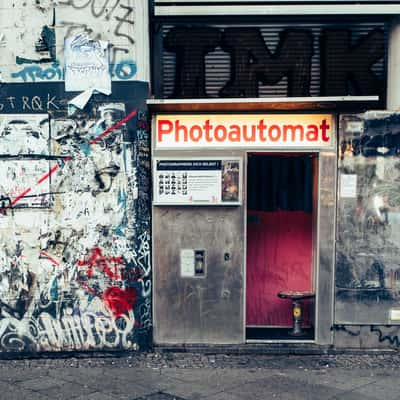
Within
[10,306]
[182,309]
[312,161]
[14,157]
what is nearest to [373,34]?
[312,161]

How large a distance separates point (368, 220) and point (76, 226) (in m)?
4.00

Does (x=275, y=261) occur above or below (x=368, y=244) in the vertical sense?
below

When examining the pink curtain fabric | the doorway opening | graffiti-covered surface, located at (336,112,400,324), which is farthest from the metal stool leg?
graffiti-covered surface, located at (336,112,400,324)

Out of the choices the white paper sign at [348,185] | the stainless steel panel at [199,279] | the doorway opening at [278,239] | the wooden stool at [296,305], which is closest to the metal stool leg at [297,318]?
the wooden stool at [296,305]

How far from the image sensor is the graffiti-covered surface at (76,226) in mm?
7305

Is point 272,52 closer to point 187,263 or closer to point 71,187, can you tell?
point 187,263

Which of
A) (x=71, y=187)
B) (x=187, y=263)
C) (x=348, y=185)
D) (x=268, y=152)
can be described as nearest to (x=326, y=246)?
(x=348, y=185)

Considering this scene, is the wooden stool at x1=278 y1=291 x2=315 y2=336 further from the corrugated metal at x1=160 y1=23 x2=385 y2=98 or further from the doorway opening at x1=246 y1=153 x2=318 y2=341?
the corrugated metal at x1=160 y1=23 x2=385 y2=98

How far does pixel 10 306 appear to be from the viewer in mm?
7449

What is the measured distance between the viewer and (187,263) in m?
7.54

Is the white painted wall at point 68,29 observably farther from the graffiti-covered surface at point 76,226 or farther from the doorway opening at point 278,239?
the doorway opening at point 278,239

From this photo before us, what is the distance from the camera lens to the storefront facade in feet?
24.2

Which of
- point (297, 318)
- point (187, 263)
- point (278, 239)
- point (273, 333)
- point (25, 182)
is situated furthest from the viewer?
point (278, 239)

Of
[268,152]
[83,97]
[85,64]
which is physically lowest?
[268,152]
